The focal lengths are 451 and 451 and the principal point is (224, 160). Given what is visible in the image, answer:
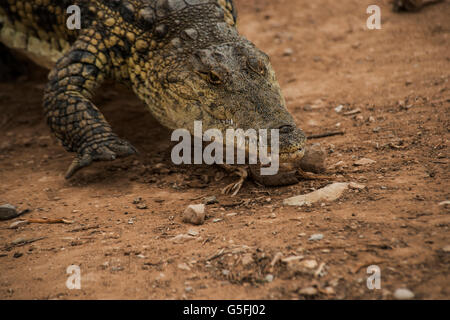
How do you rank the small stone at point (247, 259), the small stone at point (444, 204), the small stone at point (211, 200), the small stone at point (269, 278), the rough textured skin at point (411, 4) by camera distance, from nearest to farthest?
the small stone at point (269, 278)
the small stone at point (247, 259)
the small stone at point (444, 204)
the small stone at point (211, 200)
the rough textured skin at point (411, 4)

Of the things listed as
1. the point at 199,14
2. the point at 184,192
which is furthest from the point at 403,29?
the point at 184,192

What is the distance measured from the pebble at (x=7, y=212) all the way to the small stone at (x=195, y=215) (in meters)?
1.46

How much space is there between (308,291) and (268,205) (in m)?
1.12

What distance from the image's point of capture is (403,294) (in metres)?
2.10

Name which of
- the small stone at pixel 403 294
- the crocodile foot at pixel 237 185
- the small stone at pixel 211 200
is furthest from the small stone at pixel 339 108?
the small stone at pixel 403 294

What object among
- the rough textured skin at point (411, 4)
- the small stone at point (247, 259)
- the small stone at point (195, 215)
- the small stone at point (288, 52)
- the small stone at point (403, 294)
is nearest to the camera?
the small stone at point (403, 294)

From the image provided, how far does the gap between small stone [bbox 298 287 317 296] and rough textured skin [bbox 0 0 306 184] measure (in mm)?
1692

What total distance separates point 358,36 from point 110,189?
4647 millimetres

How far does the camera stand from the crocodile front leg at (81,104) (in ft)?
14.0

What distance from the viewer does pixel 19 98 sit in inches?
248

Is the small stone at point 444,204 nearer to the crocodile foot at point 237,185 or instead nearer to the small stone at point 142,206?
the crocodile foot at point 237,185

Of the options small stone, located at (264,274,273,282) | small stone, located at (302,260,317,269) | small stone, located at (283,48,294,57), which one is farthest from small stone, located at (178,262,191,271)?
small stone, located at (283,48,294,57)

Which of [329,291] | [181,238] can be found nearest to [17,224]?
[181,238]

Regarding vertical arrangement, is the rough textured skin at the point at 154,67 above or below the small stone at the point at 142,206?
above
